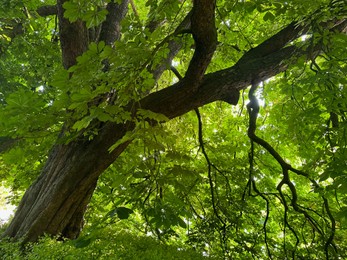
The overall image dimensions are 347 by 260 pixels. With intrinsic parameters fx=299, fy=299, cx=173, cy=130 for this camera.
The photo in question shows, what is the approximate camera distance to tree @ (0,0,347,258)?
6.78 ft

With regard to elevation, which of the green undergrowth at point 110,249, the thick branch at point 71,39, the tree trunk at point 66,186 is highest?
the thick branch at point 71,39

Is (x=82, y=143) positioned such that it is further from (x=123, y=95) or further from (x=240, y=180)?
(x=240, y=180)

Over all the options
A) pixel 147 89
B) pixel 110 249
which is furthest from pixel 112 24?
pixel 110 249

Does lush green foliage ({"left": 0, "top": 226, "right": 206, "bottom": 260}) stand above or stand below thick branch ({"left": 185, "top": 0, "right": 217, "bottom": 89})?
below

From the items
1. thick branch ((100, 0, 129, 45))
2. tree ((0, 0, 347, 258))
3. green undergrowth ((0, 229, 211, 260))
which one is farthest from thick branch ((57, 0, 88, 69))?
green undergrowth ((0, 229, 211, 260))

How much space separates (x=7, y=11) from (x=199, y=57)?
2367 millimetres

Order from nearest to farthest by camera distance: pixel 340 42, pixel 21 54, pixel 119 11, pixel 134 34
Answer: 1. pixel 340 42
2. pixel 134 34
3. pixel 119 11
4. pixel 21 54

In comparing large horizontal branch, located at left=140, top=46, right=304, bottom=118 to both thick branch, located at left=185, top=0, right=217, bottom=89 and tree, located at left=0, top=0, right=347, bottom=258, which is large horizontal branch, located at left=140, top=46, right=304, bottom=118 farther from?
thick branch, located at left=185, top=0, right=217, bottom=89

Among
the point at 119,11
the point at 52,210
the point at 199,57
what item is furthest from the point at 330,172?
the point at 119,11

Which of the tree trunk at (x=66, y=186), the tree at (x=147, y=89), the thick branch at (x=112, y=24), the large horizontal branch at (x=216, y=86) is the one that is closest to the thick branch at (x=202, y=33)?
→ the tree at (x=147, y=89)

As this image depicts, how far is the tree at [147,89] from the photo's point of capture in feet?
6.78

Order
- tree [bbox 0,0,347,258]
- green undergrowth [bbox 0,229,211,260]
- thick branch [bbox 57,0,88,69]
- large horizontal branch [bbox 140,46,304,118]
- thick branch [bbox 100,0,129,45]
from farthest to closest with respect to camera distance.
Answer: thick branch [bbox 100,0,129,45] → thick branch [bbox 57,0,88,69] → large horizontal branch [bbox 140,46,304,118] → tree [bbox 0,0,347,258] → green undergrowth [bbox 0,229,211,260]

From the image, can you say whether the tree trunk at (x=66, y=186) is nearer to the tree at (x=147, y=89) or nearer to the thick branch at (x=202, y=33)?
the tree at (x=147, y=89)

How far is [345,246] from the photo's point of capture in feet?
10.1
